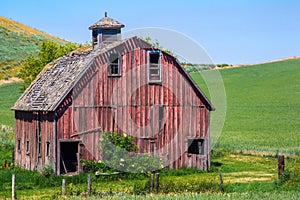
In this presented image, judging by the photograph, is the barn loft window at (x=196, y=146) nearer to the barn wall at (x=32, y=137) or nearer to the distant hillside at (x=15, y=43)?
the barn wall at (x=32, y=137)

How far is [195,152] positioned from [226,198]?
16173 mm

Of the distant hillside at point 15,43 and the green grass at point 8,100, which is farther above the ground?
the distant hillside at point 15,43

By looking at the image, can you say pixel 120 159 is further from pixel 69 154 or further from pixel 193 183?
pixel 193 183

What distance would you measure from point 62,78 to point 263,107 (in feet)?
137

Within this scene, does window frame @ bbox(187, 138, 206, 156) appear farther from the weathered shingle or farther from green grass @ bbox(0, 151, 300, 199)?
the weathered shingle

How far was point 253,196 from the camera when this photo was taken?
20.5 meters

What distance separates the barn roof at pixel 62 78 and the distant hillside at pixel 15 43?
5774cm

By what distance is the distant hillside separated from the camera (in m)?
96.3

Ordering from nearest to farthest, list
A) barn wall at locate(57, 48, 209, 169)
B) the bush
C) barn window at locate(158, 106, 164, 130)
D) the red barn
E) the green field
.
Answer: the green field < the red barn < barn wall at locate(57, 48, 209, 169) < barn window at locate(158, 106, 164, 130) < the bush

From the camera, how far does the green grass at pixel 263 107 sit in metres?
46.9

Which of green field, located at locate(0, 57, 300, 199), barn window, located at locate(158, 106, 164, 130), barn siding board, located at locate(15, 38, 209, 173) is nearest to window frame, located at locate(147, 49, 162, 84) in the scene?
barn siding board, located at locate(15, 38, 209, 173)

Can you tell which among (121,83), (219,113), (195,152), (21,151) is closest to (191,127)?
(195,152)

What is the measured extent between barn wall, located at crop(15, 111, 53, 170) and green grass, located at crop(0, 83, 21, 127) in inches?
999

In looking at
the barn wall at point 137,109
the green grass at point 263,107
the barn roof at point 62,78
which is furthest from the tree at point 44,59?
the barn wall at point 137,109
